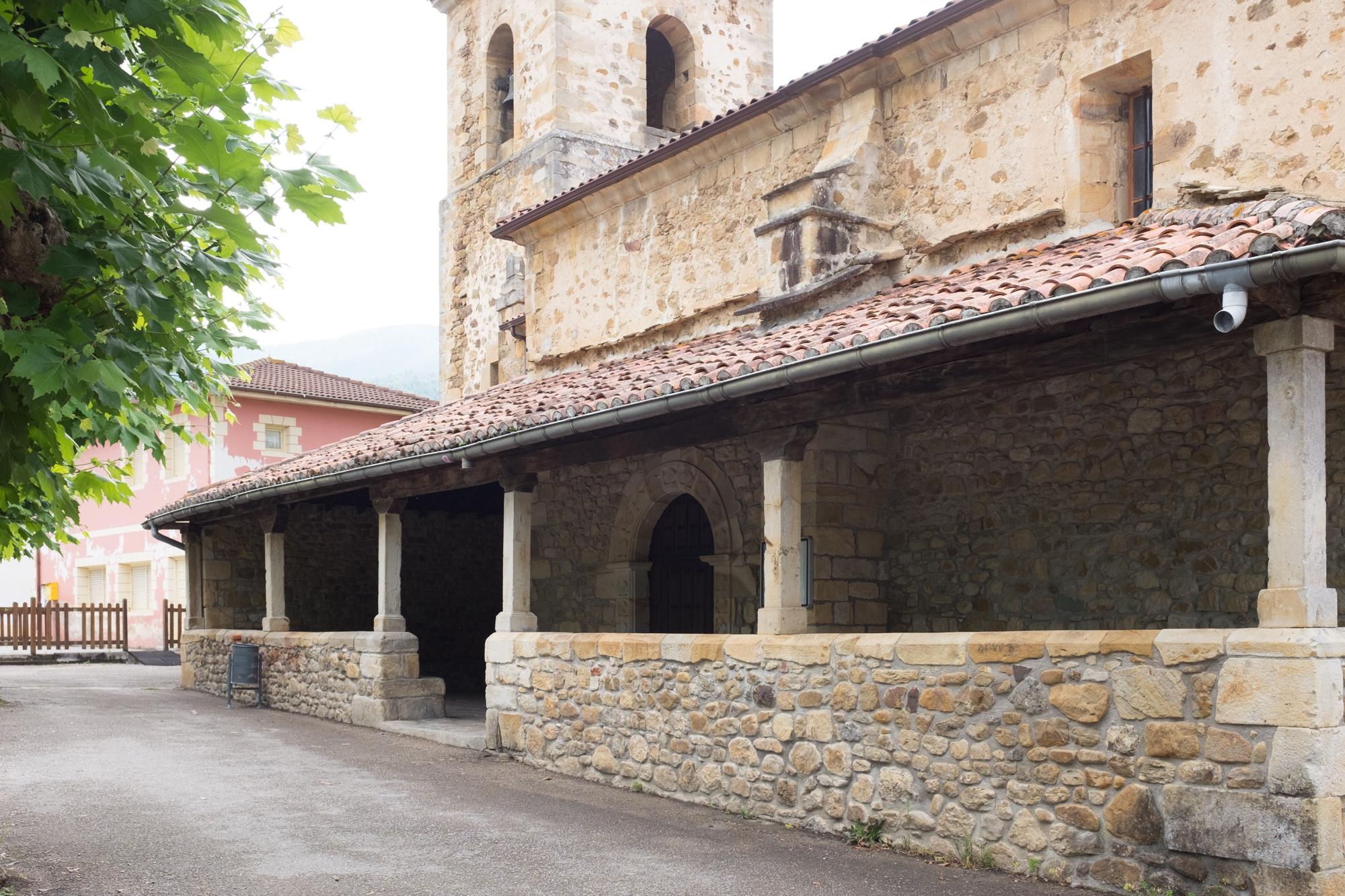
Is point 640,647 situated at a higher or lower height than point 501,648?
higher

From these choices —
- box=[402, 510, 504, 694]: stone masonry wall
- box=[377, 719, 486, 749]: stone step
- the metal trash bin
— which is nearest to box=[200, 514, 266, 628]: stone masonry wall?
box=[402, 510, 504, 694]: stone masonry wall

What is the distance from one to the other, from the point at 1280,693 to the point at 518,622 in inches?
223

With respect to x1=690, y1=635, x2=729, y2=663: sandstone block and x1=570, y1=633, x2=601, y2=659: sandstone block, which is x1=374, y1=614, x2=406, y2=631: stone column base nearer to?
x1=570, y1=633, x2=601, y2=659: sandstone block

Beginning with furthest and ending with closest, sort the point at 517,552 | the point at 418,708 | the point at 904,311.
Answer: the point at 418,708 < the point at 517,552 < the point at 904,311

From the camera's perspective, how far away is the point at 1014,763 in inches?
205

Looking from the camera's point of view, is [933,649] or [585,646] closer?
[933,649]

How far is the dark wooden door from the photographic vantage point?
10.4 meters

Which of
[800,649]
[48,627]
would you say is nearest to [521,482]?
[800,649]

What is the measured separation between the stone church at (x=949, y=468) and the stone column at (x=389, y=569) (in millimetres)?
93

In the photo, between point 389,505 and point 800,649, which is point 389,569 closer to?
point 389,505

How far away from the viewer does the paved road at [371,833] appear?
17.2ft

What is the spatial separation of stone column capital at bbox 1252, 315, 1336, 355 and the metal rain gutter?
0.29 metres

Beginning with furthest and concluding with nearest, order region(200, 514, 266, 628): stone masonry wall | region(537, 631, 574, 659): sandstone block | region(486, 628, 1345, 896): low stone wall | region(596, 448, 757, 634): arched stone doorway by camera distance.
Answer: region(200, 514, 266, 628): stone masonry wall, region(596, 448, 757, 634): arched stone doorway, region(537, 631, 574, 659): sandstone block, region(486, 628, 1345, 896): low stone wall

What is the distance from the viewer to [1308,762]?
4.27 meters
